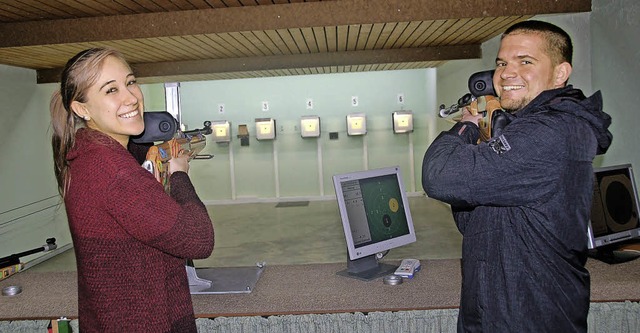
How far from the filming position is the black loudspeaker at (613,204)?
2.15m

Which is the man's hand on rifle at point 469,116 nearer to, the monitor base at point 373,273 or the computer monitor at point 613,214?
the monitor base at point 373,273

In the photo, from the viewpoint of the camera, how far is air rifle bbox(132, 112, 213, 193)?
131cm

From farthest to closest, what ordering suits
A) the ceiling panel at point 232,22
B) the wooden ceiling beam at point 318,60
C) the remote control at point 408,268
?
1. the wooden ceiling beam at point 318,60
2. the ceiling panel at point 232,22
3. the remote control at point 408,268

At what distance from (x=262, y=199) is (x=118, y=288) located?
7.22 m

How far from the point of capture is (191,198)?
1.17 meters

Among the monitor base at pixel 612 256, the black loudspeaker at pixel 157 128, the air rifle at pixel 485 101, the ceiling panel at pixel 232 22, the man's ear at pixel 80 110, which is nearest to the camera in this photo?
the man's ear at pixel 80 110

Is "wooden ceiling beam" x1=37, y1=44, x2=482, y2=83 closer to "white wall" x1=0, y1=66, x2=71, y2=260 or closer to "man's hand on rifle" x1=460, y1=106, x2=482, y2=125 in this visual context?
"white wall" x1=0, y1=66, x2=71, y2=260

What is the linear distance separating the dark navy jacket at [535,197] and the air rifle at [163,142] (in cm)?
69

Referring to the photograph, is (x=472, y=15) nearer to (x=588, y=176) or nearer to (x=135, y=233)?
(x=588, y=176)

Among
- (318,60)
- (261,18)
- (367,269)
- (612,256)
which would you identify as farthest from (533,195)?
(318,60)

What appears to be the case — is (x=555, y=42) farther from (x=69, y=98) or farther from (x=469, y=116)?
(x=69, y=98)

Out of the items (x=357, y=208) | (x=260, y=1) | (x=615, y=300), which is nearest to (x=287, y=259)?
(x=260, y=1)

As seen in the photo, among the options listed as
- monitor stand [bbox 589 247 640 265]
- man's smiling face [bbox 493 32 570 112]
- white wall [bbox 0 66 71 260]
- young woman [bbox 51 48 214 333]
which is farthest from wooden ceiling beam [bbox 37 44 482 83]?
young woman [bbox 51 48 214 333]

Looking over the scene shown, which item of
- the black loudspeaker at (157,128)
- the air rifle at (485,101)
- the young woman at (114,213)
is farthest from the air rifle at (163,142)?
the air rifle at (485,101)
